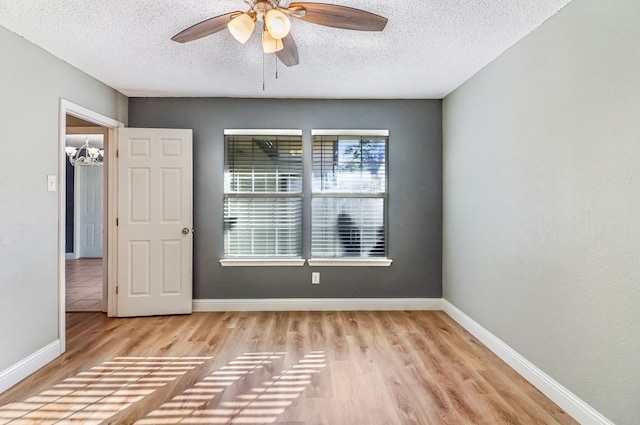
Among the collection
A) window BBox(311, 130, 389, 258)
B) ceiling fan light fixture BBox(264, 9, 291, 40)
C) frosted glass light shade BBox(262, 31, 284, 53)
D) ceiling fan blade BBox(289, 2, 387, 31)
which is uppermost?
ceiling fan blade BBox(289, 2, 387, 31)

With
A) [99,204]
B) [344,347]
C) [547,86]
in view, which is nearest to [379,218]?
[344,347]

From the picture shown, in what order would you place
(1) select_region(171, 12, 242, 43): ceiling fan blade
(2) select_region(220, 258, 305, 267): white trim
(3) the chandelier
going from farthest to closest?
1. (3) the chandelier
2. (2) select_region(220, 258, 305, 267): white trim
3. (1) select_region(171, 12, 242, 43): ceiling fan blade

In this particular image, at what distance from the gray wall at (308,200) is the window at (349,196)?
0.38ft

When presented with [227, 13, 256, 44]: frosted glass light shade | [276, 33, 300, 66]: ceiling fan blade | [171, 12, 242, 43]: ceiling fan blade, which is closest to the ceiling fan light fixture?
[227, 13, 256, 44]: frosted glass light shade

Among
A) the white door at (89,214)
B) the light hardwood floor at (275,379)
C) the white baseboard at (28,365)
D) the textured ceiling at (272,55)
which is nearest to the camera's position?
the light hardwood floor at (275,379)

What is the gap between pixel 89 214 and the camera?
758 cm

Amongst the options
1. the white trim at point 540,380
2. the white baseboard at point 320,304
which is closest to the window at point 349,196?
the white baseboard at point 320,304

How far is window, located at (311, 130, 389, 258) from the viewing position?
390 cm

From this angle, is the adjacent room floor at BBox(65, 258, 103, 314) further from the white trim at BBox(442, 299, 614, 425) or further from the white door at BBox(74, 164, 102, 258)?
the white trim at BBox(442, 299, 614, 425)

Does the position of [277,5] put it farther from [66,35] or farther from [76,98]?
[76,98]

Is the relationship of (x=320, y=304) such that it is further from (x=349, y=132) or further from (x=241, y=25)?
(x=241, y=25)

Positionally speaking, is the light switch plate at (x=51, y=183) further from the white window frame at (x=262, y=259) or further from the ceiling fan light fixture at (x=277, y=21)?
the ceiling fan light fixture at (x=277, y=21)

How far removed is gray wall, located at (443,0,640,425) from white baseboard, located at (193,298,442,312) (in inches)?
34.6

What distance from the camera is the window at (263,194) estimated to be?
12.7 ft
